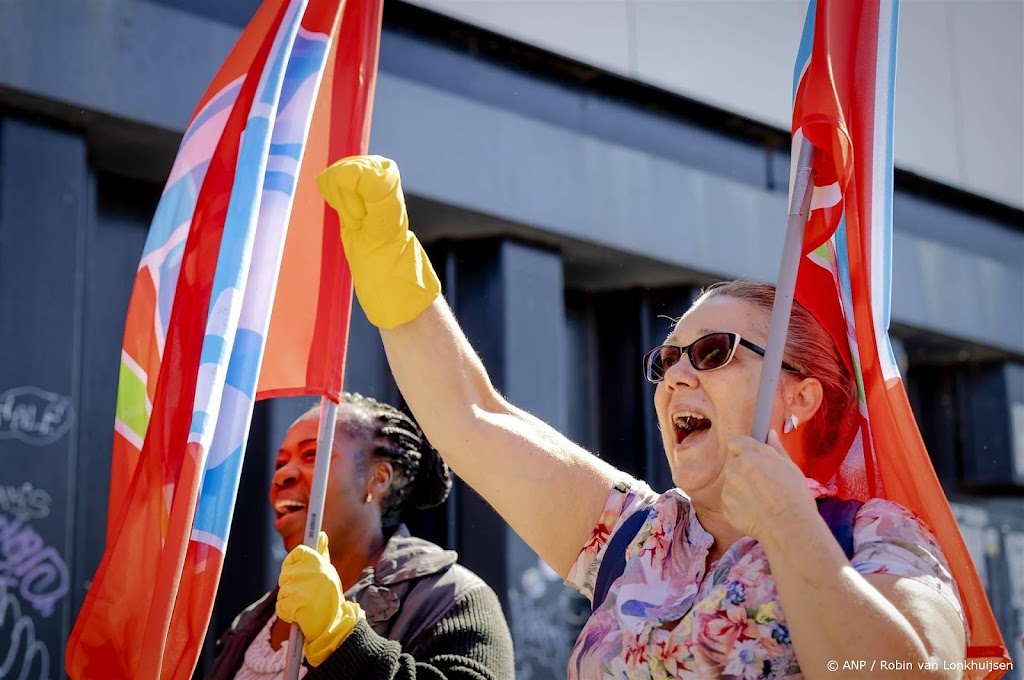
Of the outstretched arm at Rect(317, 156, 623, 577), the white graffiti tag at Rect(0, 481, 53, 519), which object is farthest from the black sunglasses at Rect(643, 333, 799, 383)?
the white graffiti tag at Rect(0, 481, 53, 519)

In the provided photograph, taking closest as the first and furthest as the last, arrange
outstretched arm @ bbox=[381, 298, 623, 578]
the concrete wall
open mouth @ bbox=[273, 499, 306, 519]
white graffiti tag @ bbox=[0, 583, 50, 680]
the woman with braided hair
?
1. outstretched arm @ bbox=[381, 298, 623, 578]
2. the woman with braided hair
3. open mouth @ bbox=[273, 499, 306, 519]
4. white graffiti tag @ bbox=[0, 583, 50, 680]
5. the concrete wall

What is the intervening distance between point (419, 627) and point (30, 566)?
2.33m

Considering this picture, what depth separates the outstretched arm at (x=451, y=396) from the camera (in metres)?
2.55

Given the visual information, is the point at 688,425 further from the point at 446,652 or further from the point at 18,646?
the point at 18,646

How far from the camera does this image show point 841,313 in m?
2.63

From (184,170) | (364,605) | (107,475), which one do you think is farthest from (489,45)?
(364,605)

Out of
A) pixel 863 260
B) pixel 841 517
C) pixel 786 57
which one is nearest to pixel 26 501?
pixel 863 260

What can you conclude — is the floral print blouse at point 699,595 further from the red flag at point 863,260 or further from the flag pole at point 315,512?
the flag pole at point 315,512

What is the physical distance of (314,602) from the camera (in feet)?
9.59

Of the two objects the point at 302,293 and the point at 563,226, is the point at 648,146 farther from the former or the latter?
the point at 302,293

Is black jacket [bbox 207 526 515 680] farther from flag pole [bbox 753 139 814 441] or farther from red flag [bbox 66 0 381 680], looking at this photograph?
flag pole [bbox 753 139 814 441]

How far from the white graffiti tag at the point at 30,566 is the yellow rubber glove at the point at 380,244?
118 inches

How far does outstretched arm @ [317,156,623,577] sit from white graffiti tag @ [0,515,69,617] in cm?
299

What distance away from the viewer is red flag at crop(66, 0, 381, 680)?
283 cm
